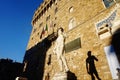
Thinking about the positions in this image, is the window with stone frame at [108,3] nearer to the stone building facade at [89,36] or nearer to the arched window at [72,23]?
the stone building facade at [89,36]

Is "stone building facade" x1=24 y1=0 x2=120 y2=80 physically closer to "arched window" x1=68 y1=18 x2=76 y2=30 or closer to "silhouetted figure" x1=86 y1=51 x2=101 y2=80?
"arched window" x1=68 y1=18 x2=76 y2=30

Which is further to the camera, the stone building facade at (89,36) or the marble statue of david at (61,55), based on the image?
the stone building facade at (89,36)

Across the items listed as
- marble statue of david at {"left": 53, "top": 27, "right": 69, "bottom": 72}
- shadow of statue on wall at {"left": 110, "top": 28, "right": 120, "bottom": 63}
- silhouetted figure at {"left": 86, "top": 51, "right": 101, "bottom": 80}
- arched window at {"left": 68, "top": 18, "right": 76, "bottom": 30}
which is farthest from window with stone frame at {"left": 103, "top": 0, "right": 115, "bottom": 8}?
marble statue of david at {"left": 53, "top": 27, "right": 69, "bottom": 72}

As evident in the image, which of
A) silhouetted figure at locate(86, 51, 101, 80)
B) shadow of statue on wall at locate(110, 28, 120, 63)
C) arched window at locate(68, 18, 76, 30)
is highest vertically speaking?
arched window at locate(68, 18, 76, 30)

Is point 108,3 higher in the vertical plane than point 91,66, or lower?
higher

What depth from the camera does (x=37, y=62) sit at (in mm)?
13969

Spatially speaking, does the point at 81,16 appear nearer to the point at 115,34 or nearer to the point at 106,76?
the point at 115,34

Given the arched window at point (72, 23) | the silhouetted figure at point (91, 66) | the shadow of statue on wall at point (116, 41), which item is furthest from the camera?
the arched window at point (72, 23)

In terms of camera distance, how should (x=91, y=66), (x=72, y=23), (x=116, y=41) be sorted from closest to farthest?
1. (x=116, y=41)
2. (x=91, y=66)
3. (x=72, y=23)

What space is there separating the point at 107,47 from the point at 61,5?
9.01 m

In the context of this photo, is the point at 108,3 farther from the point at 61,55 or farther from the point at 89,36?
the point at 61,55

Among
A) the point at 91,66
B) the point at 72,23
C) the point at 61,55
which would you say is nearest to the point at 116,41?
the point at 91,66

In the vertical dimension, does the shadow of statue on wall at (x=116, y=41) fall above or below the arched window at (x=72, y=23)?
below

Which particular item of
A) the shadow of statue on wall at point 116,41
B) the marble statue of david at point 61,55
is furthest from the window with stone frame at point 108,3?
the marble statue of david at point 61,55
